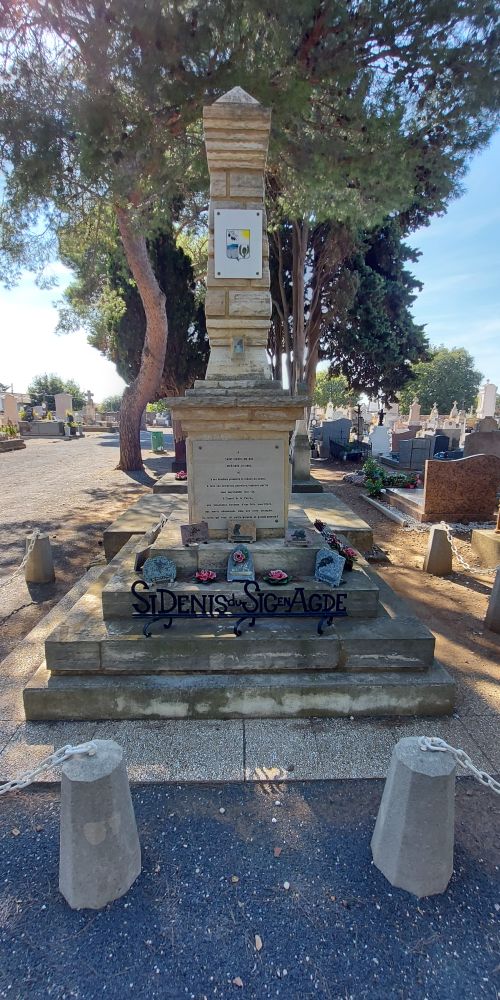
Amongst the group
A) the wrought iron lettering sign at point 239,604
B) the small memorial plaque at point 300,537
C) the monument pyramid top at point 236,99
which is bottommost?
the wrought iron lettering sign at point 239,604

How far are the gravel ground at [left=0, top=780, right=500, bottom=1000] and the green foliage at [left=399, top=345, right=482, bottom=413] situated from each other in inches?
2687

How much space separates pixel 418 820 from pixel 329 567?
254 centimetres

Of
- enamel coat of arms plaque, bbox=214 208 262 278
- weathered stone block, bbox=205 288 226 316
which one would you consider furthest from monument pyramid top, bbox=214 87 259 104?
weathered stone block, bbox=205 288 226 316

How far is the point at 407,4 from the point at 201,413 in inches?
370

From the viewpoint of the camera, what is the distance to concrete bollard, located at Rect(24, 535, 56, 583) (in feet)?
22.9

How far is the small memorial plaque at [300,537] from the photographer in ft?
16.9

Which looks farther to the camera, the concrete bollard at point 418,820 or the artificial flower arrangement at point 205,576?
the artificial flower arrangement at point 205,576

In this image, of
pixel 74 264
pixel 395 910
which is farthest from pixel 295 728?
pixel 74 264

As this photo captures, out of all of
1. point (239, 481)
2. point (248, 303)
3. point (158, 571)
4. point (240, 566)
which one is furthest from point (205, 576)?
point (248, 303)

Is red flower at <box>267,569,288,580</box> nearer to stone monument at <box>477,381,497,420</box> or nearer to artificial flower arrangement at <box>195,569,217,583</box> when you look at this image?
artificial flower arrangement at <box>195,569,217,583</box>

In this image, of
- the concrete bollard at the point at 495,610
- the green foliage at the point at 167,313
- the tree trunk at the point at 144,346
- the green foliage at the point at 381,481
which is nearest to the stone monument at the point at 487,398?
the green foliage at the point at 167,313

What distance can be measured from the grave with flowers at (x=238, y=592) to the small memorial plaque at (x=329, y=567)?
0.05 ft

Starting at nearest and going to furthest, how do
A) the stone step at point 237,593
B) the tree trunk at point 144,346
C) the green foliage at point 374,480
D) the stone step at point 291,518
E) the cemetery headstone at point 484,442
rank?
the stone step at point 237,593
the stone step at point 291,518
the green foliage at point 374,480
the cemetery headstone at point 484,442
the tree trunk at point 144,346

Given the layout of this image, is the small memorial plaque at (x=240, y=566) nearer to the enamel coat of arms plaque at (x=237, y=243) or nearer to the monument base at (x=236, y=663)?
the monument base at (x=236, y=663)
